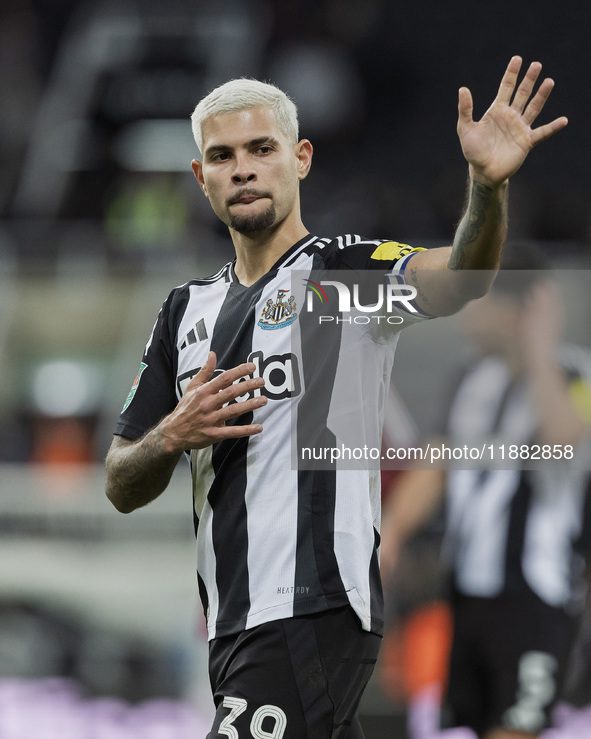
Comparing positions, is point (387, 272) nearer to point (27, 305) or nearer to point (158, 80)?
point (27, 305)

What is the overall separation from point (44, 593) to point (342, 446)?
4.81 m

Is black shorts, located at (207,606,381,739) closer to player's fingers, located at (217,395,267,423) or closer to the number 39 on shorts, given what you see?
the number 39 on shorts

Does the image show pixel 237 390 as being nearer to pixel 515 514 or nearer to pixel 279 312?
pixel 279 312

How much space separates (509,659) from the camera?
3.78 meters

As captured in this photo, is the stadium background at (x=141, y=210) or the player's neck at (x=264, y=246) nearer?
the player's neck at (x=264, y=246)

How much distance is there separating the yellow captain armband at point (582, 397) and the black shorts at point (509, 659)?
722mm

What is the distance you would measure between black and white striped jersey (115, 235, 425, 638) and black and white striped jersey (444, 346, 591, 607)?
154 centimetres

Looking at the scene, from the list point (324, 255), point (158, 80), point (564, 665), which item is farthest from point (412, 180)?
point (324, 255)

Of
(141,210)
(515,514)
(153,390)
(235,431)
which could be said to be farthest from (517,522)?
(141,210)

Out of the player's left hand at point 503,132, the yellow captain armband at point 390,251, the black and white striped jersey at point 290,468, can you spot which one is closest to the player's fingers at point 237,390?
the black and white striped jersey at point 290,468

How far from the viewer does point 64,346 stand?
9195 millimetres

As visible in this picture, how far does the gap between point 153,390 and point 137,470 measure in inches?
10.4

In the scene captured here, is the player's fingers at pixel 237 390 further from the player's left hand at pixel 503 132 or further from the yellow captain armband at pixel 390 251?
the player's left hand at pixel 503 132

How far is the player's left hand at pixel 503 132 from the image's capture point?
2180mm
